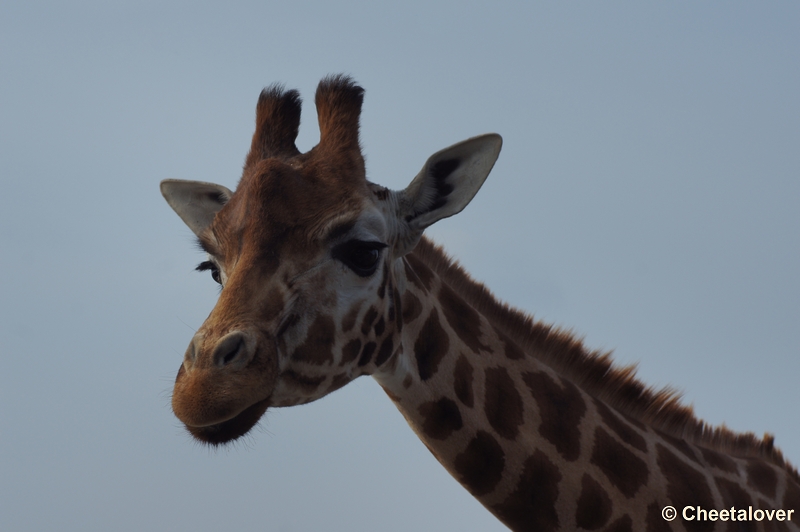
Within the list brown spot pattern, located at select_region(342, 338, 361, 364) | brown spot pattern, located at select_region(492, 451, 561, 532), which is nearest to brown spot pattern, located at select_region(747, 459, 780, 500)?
brown spot pattern, located at select_region(492, 451, 561, 532)

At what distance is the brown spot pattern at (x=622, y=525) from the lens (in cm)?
557

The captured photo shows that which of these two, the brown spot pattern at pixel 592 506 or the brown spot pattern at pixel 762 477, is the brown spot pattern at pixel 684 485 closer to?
the brown spot pattern at pixel 592 506

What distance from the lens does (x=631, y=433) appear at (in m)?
6.18

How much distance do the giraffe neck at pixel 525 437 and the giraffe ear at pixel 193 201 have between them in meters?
1.88

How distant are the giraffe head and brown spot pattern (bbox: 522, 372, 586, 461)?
4.44 feet

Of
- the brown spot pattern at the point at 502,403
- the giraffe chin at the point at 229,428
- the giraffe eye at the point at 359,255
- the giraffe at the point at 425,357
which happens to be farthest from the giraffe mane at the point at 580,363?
the giraffe chin at the point at 229,428

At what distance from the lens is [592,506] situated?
557 centimetres

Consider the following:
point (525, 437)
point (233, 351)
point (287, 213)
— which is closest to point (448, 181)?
point (287, 213)

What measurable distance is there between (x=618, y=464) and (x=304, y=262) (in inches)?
118

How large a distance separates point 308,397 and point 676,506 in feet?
10.2

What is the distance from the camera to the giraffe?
4.68 metres

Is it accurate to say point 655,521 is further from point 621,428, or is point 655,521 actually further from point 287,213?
point 287,213

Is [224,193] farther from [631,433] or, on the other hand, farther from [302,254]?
[631,433]

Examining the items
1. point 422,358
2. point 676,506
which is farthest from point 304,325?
point 676,506
